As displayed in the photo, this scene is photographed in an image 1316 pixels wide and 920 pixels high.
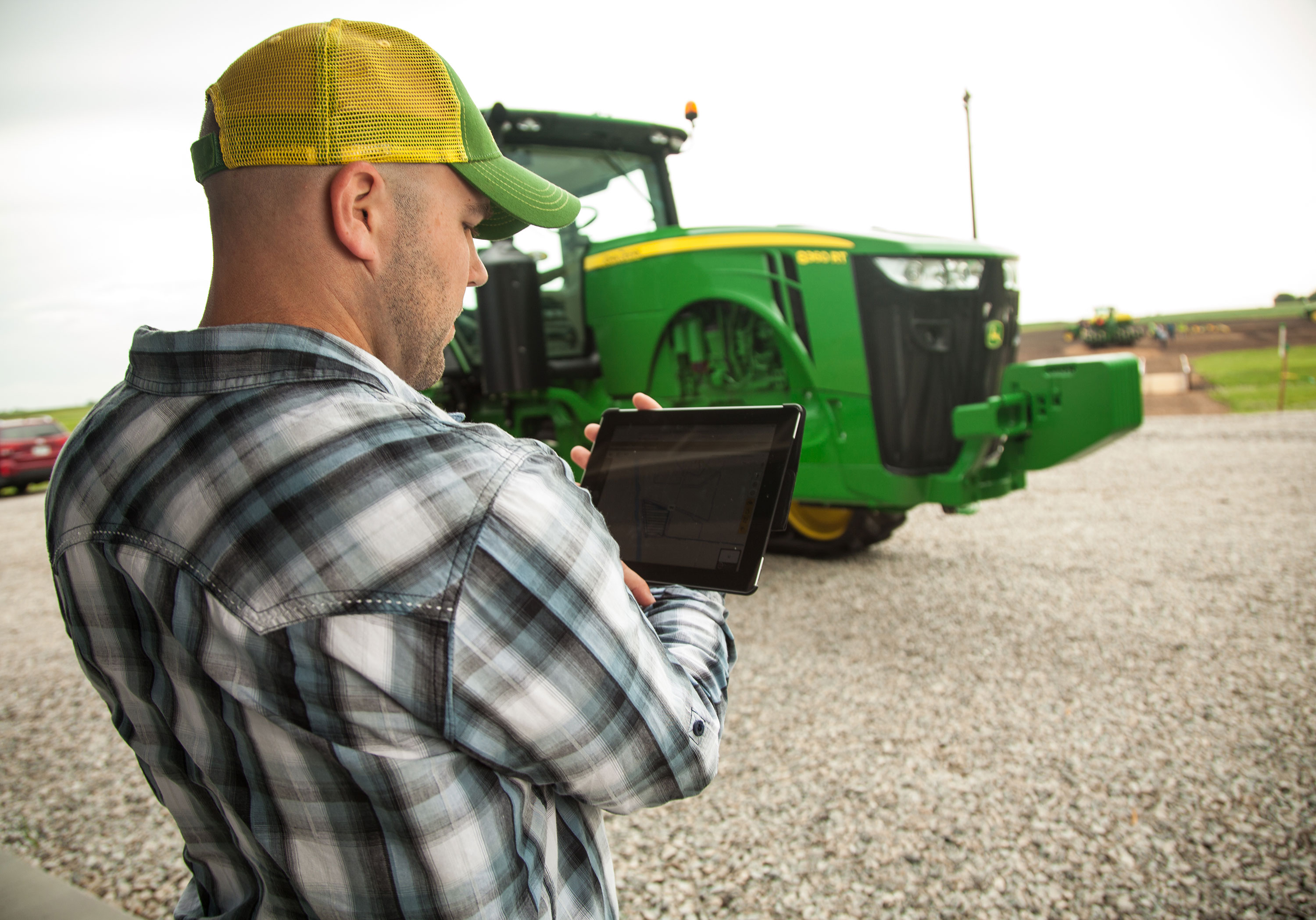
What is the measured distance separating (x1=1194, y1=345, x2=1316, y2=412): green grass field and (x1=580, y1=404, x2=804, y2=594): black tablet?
564 inches

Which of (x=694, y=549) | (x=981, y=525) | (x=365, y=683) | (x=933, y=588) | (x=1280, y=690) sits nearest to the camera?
(x=365, y=683)

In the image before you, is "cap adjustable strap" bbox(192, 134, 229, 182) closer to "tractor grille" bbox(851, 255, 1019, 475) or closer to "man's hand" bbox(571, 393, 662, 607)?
"man's hand" bbox(571, 393, 662, 607)

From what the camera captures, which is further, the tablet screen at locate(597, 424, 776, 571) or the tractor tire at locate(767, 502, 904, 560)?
the tractor tire at locate(767, 502, 904, 560)

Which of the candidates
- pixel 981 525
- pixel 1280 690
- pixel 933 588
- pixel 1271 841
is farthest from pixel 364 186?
pixel 981 525

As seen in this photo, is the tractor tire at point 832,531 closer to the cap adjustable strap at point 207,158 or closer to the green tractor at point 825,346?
the green tractor at point 825,346

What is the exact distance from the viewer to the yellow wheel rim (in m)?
5.27

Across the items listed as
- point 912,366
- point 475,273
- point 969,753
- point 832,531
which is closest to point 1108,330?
point 832,531

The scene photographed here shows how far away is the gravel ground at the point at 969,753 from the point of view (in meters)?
2.17

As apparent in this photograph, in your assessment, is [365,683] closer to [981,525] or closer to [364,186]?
[364,186]

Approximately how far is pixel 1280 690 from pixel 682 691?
3309 mm

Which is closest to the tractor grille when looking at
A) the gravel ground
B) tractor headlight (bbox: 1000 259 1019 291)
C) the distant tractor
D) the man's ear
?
tractor headlight (bbox: 1000 259 1019 291)

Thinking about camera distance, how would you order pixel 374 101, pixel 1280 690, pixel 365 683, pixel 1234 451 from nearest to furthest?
1. pixel 365 683
2. pixel 374 101
3. pixel 1280 690
4. pixel 1234 451

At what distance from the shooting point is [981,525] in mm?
6008

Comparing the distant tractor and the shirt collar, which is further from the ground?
the shirt collar
